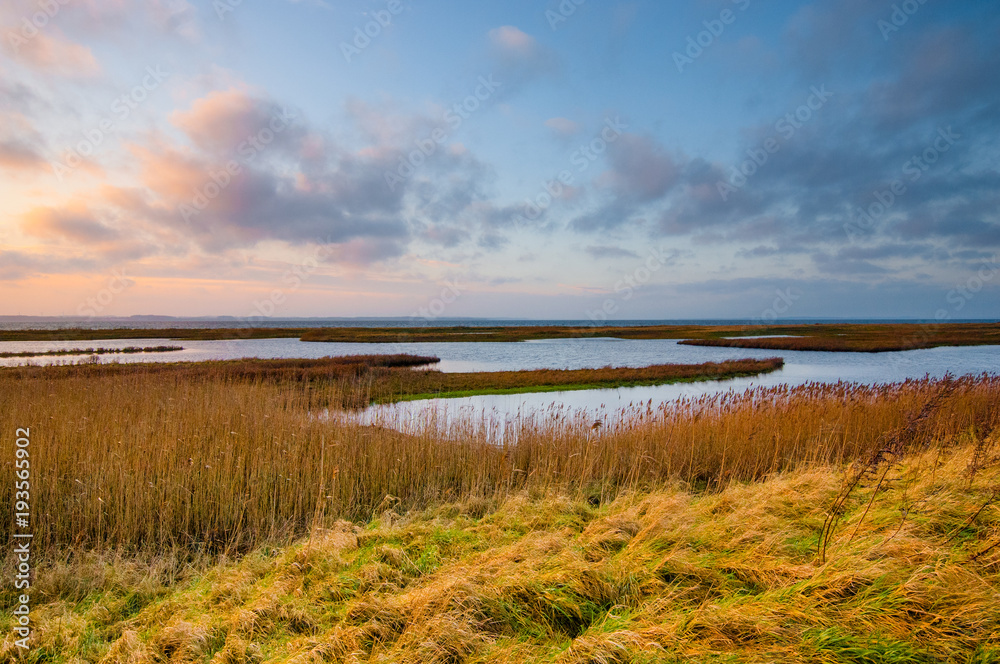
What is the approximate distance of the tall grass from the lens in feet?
22.8

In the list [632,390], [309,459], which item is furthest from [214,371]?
[632,390]

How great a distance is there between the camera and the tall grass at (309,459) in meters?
6.96

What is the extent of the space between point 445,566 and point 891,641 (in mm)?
3558

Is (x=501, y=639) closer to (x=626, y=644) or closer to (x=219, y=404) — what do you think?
(x=626, y=644)

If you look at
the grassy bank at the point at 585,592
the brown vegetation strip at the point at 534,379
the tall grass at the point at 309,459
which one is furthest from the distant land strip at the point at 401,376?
the grassy bank at the point at 585,592

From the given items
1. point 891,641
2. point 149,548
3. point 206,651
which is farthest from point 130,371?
point 891,641

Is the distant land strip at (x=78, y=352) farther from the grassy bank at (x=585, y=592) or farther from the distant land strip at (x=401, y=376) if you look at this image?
A: the grassy bank at (x=585, y=592)

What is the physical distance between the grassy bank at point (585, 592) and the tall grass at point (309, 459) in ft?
2.86

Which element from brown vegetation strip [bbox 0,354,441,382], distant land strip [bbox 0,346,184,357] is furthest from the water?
distant land strip [bbox 0,346,184,357]

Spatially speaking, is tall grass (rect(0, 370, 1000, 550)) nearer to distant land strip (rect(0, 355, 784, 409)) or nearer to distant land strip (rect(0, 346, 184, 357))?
distant land strip (rect(0, 355, 784, 409))

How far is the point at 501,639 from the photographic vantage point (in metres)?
3.58

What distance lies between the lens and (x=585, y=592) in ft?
13.4

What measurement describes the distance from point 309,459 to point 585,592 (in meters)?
5.98

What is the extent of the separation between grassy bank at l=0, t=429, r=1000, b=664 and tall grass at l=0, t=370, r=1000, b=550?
2.86 feet
